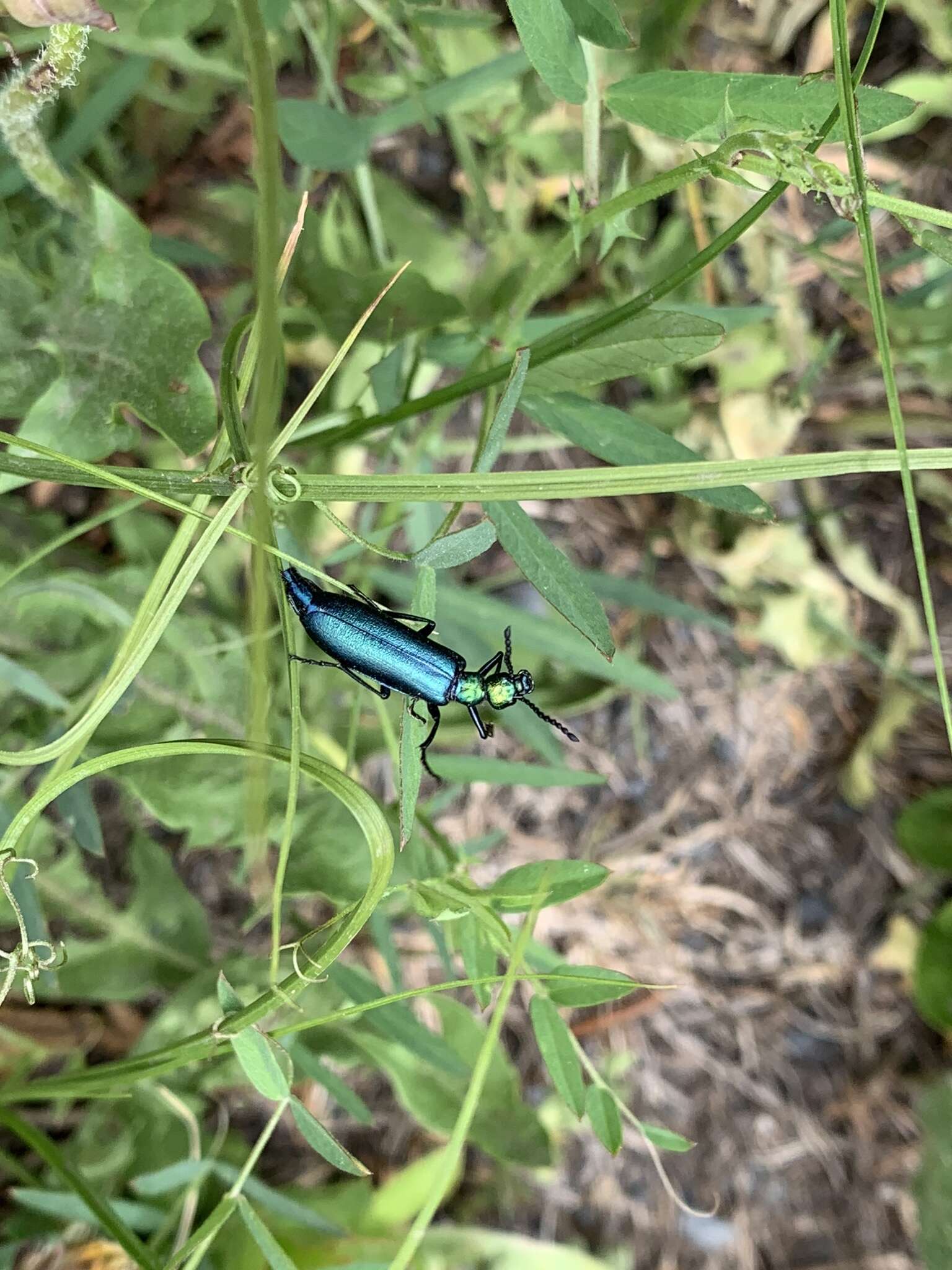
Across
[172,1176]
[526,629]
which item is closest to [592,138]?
[526,629]

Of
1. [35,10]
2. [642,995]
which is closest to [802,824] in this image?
[642,995]

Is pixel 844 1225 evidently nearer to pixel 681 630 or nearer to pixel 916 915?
pixel 916 915

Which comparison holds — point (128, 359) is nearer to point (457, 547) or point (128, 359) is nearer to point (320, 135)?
point (320, 135)

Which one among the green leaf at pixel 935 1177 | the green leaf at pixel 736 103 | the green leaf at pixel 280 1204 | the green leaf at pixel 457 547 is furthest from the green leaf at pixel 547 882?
→ the green leaf at pixel 935 1177

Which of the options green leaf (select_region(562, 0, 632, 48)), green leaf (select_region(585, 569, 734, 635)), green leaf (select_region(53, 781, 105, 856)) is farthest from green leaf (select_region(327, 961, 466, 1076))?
green leaf (select_region(562, 0, 632, 48))

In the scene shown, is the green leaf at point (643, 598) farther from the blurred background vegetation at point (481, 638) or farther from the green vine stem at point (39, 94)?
the green vine stem at point (39, 94)

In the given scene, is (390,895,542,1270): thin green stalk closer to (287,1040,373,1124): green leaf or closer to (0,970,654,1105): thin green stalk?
(0,970,654,1105): thin green stalk
